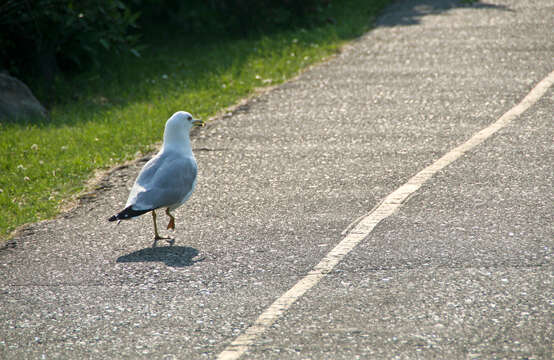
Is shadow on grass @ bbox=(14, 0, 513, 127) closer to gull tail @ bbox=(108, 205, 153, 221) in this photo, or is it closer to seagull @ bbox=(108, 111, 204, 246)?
seagull @ bbox=(108, 111, 204, 246)

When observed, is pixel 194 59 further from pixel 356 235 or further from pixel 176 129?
pixel 356 235

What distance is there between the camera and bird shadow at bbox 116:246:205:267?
504cm

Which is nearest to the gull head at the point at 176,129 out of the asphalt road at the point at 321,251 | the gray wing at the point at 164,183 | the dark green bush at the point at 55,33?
the gray wing at the point at 164,183

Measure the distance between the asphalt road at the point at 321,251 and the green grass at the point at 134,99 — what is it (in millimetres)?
533

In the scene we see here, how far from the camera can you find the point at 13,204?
651cm

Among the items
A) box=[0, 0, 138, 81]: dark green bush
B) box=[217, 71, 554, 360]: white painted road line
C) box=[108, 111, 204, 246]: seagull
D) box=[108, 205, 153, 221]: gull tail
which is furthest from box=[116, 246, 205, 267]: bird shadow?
box=[0, 0, 138, 81]: dark green bush

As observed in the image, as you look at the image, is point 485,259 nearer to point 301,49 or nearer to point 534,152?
point 534,152

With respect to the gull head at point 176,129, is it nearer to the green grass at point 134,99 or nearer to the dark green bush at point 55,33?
the green grass at point 134,99

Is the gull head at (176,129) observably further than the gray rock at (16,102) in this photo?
No

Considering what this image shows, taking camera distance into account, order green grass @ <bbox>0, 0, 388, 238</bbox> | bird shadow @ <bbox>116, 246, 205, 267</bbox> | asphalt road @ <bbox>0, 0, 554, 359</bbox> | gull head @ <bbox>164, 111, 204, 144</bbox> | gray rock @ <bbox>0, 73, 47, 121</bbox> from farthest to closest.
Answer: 1. gray rock @ <bbox>0, 73, 47, 121</bbox>
2. green grass @ <bbox>0, 0, 388, 238</bbox>
3. gull head @ <bbox>164, 111, 204, 144</bbox>
4. bird shadow @ <bbox>116, 246, 205, 267</bbox>
5. asphalt road @ <bbox>0, 0, 554, 359</bbox>

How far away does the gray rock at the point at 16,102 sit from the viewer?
961 cm

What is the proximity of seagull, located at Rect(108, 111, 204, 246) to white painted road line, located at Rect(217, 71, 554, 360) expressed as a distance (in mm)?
1290

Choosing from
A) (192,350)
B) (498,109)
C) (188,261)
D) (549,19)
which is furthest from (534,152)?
(549,19)

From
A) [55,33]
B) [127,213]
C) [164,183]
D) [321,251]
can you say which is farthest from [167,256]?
[55,33]
